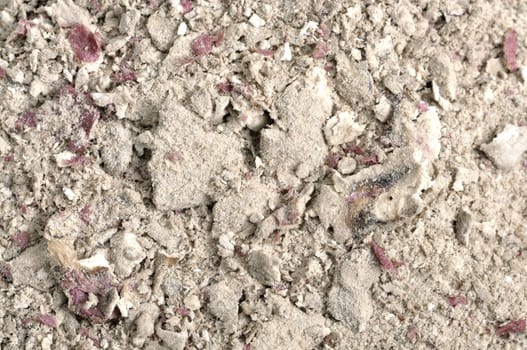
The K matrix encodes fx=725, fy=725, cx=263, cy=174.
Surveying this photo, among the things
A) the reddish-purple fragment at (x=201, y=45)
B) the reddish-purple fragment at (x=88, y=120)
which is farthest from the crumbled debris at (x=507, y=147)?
the reddish-purple fragment at (x=88, y=120)

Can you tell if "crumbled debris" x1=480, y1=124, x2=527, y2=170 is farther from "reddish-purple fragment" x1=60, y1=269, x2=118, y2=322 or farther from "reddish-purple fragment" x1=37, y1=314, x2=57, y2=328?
"reddish-purple fragment" x1=37, y1=314, x2=57, y2=328

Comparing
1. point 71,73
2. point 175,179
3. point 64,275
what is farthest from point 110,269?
point 71,73

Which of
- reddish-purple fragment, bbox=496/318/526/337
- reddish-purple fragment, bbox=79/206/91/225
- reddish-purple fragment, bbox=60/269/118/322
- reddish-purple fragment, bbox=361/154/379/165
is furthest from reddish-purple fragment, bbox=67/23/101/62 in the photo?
reddish-purple fragment, bbox=496/318/526/337

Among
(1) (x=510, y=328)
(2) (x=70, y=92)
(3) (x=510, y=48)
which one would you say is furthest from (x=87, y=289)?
(3) (x=510, y=48)

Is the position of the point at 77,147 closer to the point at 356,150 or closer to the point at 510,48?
the point at 356,150

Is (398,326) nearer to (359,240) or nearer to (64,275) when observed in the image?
(359,240)

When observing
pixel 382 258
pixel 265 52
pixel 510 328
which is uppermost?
pixel 265 52

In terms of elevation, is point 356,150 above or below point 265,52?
below
